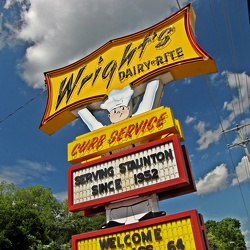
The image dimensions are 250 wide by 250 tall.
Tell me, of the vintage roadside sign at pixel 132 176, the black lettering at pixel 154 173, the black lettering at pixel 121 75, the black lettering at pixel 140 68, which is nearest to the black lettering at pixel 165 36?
the black lettering at pixel 140 68

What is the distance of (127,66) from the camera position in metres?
10.7

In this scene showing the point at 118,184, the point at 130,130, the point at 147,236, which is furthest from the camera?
the point at 130,130

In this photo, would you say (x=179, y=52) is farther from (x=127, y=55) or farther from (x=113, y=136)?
(x=113, y=136)

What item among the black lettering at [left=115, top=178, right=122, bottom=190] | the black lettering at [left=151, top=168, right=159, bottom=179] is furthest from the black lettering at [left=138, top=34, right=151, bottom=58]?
the black lettering at [left=115, top=178, right=122, bottom=190]

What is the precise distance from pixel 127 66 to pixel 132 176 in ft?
13.7

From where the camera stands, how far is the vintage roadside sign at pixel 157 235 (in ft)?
23.5

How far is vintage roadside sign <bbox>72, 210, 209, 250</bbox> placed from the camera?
7.17m

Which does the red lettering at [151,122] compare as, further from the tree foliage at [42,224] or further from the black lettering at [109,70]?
the tree foliage at [42,224]

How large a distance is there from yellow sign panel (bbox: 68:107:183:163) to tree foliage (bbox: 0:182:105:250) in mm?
15574

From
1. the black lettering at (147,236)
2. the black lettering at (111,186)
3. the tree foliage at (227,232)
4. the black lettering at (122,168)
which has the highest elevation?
the tree foliage at (227,232)

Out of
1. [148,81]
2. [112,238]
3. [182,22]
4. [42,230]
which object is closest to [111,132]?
[148,81]

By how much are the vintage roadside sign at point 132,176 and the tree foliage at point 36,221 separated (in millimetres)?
A: 15544

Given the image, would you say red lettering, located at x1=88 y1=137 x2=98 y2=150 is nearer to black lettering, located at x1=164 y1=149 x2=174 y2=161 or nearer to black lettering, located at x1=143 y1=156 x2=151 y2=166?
black lettering, located at x1=143 y1=156 x2=151 y2=166

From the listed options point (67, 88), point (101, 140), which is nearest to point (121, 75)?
point (67, 88)
